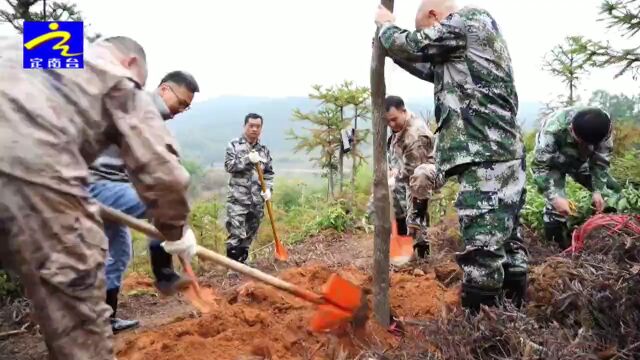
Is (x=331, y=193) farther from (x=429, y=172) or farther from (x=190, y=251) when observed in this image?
(x=190, y=251)

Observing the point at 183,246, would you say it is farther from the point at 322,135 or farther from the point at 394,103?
the point at 322,135

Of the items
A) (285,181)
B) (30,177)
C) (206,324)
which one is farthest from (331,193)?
(30,177)

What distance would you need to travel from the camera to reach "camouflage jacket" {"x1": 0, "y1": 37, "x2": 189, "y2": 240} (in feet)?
5.97

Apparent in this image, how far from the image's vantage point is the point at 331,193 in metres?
11.6

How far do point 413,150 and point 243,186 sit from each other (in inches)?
92.9

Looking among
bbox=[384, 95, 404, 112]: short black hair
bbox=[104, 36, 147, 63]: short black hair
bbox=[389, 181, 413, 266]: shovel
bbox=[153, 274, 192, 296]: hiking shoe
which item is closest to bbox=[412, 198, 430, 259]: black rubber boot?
bbox=[389, 181, 413, 266]: shovel

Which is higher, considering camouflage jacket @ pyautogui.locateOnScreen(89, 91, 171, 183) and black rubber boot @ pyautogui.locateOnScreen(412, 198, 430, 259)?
camouflage jacket @ pyautogui.locateOnScreen(89, 91, 171, 183)

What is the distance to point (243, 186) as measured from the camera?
683 cm

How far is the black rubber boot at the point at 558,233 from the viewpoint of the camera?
16.3 ft

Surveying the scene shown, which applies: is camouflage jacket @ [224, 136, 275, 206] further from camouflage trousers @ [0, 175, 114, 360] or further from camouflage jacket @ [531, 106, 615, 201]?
camouflage trousers @ [0, 175, 114, 360]

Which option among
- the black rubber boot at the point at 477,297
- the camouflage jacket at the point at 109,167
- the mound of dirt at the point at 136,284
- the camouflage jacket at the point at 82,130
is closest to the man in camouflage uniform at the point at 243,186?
the mound of dirt at the point at 136,284

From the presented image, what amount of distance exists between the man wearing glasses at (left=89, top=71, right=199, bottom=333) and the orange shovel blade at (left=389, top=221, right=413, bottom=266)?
211 cm

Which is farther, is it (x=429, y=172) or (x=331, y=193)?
(x=331, y=193)

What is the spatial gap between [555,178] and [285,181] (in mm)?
13191
